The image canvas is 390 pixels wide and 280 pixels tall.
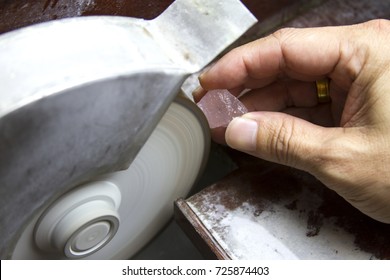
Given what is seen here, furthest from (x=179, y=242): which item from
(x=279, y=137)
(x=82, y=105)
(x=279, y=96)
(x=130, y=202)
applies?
(x=82, y=105)

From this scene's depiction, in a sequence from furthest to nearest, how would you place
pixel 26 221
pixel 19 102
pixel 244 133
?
pixel 244 133 < pixel 26 221 < pixel 19 102

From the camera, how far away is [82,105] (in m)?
0.68

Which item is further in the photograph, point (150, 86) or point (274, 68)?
point (274, 68)

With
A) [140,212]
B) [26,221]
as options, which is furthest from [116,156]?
[140,212]

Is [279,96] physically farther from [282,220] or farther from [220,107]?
[282,220]

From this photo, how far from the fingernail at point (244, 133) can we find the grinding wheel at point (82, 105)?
0.63ft

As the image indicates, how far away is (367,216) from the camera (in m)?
1.04

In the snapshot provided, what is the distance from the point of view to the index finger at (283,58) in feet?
3.22

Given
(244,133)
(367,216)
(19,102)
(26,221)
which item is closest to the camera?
(19,102)

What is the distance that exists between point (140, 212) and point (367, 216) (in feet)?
1.70

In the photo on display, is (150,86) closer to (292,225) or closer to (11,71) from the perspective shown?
(11,71)

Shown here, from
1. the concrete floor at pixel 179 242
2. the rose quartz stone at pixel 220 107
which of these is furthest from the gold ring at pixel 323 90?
the concrete floor at pixel 179 242

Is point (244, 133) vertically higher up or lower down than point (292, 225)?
higher up

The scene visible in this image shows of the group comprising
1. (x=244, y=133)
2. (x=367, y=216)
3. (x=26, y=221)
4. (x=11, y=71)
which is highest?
(x=11, y=71)
